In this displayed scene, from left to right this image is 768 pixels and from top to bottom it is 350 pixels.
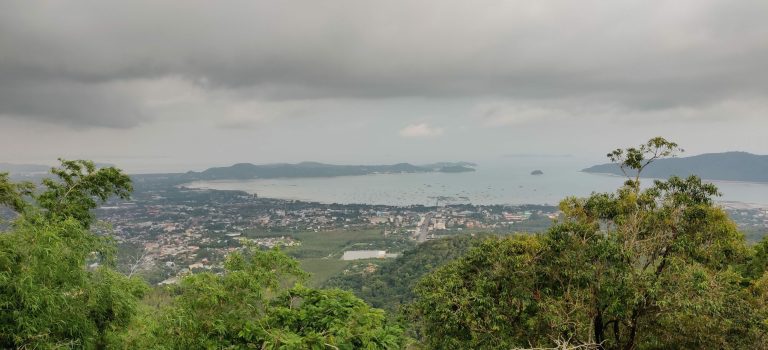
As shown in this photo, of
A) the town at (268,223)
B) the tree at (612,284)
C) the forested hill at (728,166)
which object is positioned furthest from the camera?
the forested hill at (728,166)

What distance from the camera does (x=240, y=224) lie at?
84812 millimetres

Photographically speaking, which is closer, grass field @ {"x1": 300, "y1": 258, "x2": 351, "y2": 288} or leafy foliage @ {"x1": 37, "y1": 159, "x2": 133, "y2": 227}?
leafy foliage @ {"x1": 37, "y1": 159, "x2": 133, "y2": 227}

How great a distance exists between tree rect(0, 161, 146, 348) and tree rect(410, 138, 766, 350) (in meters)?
5.94

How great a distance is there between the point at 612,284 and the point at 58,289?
9.12 m

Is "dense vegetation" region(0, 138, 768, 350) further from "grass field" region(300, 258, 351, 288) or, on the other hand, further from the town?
the town

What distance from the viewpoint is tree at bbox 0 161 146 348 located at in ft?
16.8

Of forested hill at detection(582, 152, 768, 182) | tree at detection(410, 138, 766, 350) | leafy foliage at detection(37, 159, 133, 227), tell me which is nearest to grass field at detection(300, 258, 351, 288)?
leafy foliage at detection(37, 159, 133, 227)

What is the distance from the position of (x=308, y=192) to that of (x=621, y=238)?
149493 millimetres

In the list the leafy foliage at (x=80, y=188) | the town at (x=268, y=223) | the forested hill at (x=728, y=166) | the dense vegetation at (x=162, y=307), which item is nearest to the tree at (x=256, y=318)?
the dense vegetation at (x=162, y=307)

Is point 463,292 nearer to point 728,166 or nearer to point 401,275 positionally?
point 401,275

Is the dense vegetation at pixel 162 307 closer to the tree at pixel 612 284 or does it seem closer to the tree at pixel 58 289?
the tree at pixel 58 289

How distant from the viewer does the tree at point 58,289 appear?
16.8 ft

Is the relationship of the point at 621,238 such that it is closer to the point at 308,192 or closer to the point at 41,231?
the point at 41,231

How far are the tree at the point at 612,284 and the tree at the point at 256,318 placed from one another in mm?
2519
